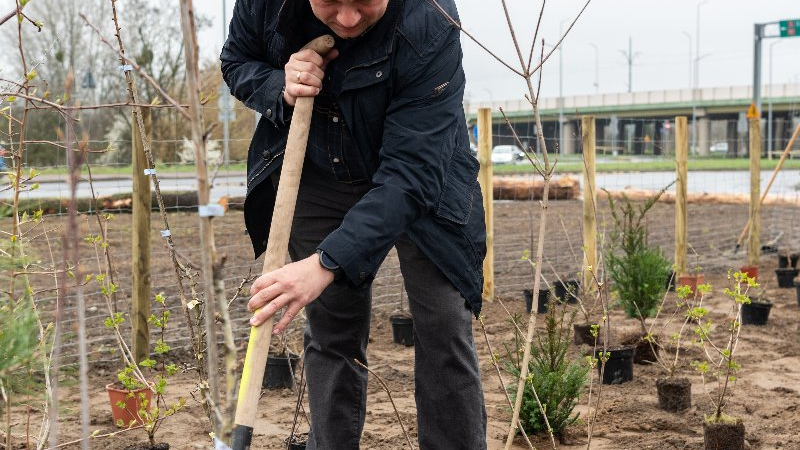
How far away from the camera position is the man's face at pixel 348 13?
2307 mm

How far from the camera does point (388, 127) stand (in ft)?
8.00

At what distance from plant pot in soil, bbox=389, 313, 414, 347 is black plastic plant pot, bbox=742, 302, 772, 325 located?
2454mm

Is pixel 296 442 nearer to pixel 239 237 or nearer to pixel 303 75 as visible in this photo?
pixel 303 75

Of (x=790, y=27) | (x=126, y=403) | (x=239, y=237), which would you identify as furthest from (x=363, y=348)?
(x=790, y=27)

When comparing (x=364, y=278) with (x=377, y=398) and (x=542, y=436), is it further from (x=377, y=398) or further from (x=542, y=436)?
(x=377, y=398)

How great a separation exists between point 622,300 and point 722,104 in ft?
190

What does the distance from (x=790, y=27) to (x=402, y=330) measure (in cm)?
2238

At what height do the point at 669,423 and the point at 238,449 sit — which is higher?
the point at 238,449

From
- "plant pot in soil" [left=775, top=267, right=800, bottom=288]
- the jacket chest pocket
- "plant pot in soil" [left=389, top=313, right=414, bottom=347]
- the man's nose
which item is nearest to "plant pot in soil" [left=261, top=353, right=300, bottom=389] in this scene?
"plant pot in soil" [left=389, top=313, right=414, bottom=347]

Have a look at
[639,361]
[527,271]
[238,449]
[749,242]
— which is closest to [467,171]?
[238,449]

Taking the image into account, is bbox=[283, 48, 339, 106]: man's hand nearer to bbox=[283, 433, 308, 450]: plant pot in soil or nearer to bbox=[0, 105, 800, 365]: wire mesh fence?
bbox=[0, 105, 800, 365]: wire mesh fence

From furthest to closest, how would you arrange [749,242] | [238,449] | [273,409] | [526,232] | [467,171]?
[526,232]
[749,242]
[273,409]
[467,171]
[238,449]

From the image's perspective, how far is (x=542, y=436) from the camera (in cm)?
387

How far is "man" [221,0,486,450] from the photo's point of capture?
7.67 ft
